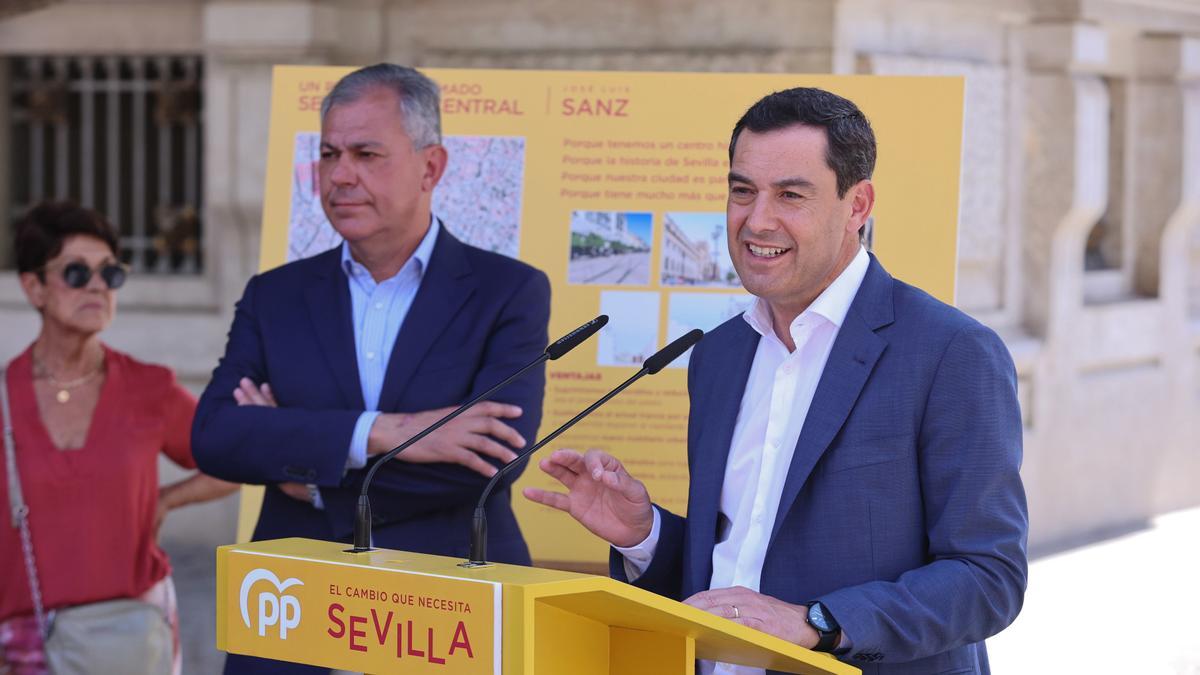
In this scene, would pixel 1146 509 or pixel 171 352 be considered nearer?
pixel 171 352

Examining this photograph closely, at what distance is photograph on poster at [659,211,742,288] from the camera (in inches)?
165

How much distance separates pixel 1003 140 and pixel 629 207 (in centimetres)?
528

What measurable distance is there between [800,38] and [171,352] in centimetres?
380

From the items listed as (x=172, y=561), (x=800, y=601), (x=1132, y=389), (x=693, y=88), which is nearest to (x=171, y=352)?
(x=172, y=561)

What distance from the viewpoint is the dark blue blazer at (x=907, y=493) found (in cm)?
226

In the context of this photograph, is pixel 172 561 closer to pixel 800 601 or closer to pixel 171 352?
pixel 171 352

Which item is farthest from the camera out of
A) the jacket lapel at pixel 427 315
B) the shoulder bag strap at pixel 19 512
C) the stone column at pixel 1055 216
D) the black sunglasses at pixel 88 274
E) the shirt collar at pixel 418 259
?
the stone column at pixel 1055 216

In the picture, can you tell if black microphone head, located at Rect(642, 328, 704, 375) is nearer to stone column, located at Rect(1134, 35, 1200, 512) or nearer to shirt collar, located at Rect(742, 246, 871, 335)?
shirt collar, located at Rect(742, 246, 871, 335)

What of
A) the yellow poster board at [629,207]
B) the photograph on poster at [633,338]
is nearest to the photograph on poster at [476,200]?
the yellow poster board at [629,207]

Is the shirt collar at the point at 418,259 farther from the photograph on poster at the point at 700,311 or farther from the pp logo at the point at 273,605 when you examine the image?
the pp logo at the point at 273,605

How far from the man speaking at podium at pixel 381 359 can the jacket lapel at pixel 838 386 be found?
0.96 m

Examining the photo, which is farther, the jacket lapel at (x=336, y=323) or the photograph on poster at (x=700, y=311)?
the photograph on poster at (x=700, y=311)

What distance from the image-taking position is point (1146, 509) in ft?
33.7

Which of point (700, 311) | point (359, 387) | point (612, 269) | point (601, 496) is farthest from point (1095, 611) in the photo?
point (601, 496)
